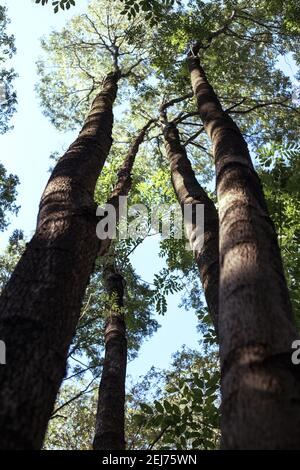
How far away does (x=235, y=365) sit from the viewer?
6.12 feet

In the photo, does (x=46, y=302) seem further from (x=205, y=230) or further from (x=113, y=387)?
(x=113, y=387)

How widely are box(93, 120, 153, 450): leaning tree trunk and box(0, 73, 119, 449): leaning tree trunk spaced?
672 millimetres

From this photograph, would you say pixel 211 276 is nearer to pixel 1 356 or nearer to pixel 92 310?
pixel 1 356

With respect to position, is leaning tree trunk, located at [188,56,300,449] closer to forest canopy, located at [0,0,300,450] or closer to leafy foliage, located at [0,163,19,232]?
forest canopy, located at [0,0,300,450]

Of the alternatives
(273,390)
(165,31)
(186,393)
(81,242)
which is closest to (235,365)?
(273,390)

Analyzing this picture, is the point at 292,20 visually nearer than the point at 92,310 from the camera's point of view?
Yes

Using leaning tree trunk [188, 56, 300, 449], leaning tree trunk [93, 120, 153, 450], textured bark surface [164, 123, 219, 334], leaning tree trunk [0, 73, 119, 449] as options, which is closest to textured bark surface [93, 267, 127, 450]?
leaning tree trunk [93, 120, 153, 450]

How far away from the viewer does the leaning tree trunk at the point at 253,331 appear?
62.7 inches

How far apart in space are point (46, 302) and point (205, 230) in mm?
2104

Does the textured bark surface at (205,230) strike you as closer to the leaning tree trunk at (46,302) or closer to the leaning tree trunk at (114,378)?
the leaning tree trunk at (114,378)

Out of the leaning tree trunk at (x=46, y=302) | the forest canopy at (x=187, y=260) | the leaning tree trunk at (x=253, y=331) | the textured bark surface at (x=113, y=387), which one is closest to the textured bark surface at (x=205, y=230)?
the forest canopy at (x=187, y=260)

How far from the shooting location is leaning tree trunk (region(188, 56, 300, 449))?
5.23 ft

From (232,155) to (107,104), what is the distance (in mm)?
2849

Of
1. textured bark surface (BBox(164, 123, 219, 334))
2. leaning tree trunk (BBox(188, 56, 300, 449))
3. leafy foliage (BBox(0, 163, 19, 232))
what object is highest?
leafy foliage (BBox(0, 163, 19, 232))
